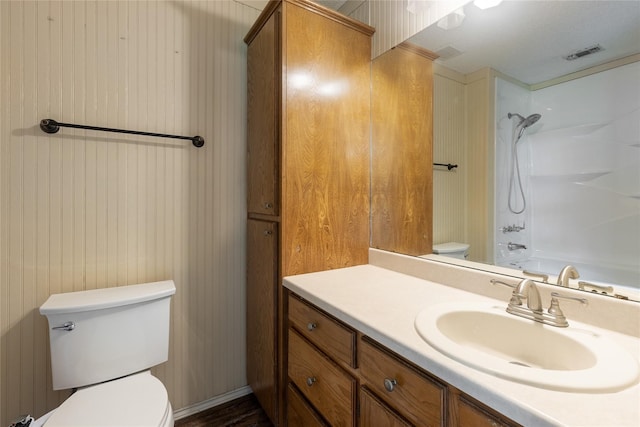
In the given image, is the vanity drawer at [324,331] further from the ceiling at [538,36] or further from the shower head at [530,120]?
the ceiling at [538,36]

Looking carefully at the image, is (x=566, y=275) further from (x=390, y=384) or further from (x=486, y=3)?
(x=486, y=3)

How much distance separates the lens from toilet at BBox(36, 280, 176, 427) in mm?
999

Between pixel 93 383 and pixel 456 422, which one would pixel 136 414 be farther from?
pixel 456 422

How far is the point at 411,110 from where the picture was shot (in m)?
1.49

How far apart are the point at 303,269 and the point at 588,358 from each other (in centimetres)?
102

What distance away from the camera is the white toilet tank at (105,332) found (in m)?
1.15

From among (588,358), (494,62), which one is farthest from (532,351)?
(494,62)

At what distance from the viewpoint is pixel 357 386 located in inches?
35.5

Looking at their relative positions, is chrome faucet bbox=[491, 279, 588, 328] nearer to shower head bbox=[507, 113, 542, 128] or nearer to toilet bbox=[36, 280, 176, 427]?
shower head bbox=[507, 113, 542, 128]

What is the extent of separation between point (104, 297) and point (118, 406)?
46 cm

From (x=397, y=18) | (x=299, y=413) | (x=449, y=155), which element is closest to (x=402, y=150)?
(x=449, y=155)


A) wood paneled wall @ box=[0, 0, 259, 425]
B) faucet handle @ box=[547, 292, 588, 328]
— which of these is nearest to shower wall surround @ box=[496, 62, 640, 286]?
faucet handle @ box=[547, 292, 588, 328]

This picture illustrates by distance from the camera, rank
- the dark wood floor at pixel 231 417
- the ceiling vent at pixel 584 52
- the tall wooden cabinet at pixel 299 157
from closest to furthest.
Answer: the ceiling vent at pixel 584 52
the tall wooden cabinet at pixel 299 157
the dark wood floor at pixel 231 417

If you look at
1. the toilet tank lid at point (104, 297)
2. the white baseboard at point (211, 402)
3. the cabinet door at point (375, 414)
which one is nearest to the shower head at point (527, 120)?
the cabinet door at point (375, 414)
